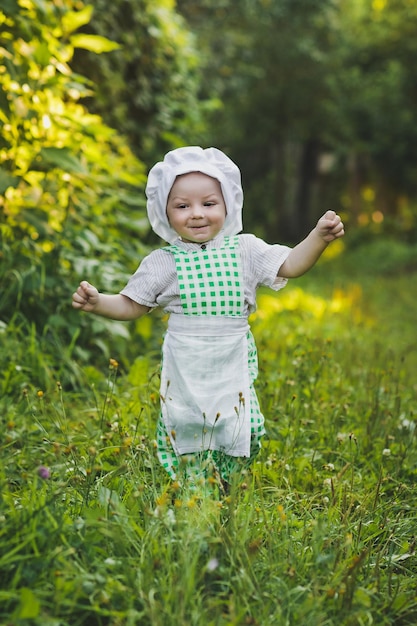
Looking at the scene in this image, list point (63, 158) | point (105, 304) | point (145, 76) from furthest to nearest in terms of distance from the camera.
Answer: point (145, 76), point (63, 158), point (105, 304)

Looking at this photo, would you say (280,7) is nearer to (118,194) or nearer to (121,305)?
(118,194)

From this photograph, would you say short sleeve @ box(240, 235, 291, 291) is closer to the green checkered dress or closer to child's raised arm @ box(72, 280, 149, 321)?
the green checkered dress

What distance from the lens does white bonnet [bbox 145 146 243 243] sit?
2.59m

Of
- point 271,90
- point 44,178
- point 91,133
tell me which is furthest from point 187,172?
point 271,90

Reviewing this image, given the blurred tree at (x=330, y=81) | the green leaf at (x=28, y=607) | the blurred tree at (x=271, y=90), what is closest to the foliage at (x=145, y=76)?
the green leaf at (x=28, y=607)

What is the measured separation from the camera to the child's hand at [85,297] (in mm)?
2498

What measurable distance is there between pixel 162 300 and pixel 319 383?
1393 mm

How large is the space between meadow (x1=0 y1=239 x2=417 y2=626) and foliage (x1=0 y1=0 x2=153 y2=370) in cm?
42

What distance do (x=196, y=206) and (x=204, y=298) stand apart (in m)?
0.33

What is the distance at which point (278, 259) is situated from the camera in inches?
104

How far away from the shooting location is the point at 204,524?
2113 mm

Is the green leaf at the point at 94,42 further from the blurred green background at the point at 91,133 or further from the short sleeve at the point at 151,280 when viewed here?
the short sleeve at the point at 151,280

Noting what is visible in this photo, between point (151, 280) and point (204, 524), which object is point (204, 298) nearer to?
point (151, 280)

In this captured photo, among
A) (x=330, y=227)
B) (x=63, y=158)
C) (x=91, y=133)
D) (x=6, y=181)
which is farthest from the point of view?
(x=91, y=133)
